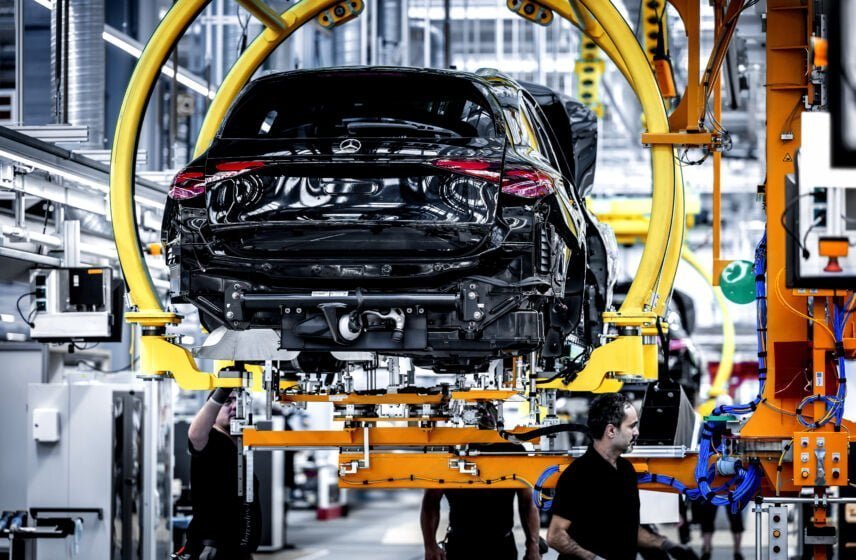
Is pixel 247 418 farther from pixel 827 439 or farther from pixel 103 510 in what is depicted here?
pixel 103 510

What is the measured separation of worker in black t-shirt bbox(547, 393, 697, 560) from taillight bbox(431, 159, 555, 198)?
99 centimetres

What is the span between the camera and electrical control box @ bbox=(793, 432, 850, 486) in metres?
5.38

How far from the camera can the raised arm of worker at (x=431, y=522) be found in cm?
744

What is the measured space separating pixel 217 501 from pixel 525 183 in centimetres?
307

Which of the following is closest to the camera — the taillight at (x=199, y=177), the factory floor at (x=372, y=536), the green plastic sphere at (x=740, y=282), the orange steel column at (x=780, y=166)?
the taillight at (x=199, y=177)

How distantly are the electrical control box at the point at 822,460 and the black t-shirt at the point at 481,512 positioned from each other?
7.52ft

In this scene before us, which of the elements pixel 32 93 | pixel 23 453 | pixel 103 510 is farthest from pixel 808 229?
pixel 32 93

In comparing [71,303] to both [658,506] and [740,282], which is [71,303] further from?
[658,506]

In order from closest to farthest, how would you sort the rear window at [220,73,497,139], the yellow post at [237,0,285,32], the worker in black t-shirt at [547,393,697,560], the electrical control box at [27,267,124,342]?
the worker in black t-shirt at [547,393,697,560]
the rear window at [220,73,497,139]
the yellow post at [237,0,285,32]
the electrical control box at [27,267,124,342]

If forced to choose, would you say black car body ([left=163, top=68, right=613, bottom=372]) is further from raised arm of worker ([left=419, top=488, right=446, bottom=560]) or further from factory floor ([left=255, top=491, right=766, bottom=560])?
factory floor ([left=255, top=491, right=766, bottom=560])

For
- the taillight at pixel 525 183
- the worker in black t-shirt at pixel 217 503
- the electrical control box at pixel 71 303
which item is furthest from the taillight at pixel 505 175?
the electrical control box at pixel 71 303

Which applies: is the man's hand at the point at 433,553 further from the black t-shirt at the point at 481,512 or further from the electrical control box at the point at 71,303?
the electrical control box at the point at 71,303

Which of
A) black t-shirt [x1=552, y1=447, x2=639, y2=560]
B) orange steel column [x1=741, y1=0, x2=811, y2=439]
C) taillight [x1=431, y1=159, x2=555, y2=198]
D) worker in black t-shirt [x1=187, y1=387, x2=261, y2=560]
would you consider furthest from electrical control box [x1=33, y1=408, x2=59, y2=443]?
orange steel column [x1=741, y1=0, x2=811, y2=439]

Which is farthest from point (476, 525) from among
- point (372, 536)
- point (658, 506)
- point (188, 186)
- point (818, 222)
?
point (372, 536)
